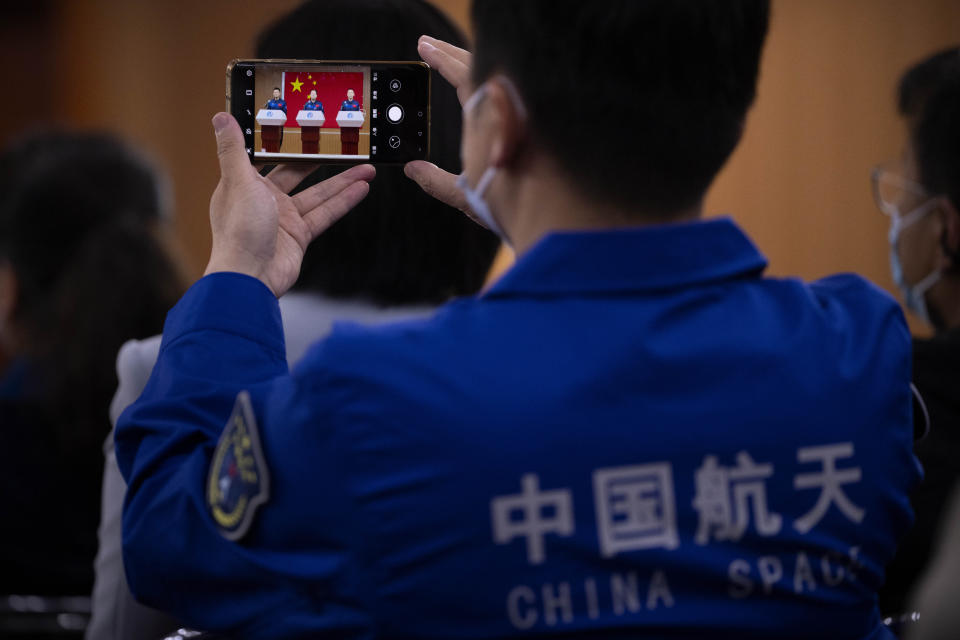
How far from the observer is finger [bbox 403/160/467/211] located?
0.97 meters

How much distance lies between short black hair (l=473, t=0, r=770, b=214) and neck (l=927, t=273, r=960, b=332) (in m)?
0.88

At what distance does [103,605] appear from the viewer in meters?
1.13

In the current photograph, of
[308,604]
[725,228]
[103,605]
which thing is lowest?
[103,605]

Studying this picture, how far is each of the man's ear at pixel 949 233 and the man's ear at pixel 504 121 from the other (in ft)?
3.15

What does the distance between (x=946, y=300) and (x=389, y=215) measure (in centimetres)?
81

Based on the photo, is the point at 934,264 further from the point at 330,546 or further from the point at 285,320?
the point at 330,546

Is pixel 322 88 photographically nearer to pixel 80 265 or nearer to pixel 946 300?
pixel 80 265

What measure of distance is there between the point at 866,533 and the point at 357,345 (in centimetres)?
35

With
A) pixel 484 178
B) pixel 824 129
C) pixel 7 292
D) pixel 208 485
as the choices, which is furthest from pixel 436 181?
pixel 824 129

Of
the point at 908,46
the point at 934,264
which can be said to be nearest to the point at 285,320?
the point at 934,264

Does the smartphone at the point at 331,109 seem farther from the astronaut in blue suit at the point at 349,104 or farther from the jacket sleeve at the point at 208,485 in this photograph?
the jacket sleeve at the point at 208,485


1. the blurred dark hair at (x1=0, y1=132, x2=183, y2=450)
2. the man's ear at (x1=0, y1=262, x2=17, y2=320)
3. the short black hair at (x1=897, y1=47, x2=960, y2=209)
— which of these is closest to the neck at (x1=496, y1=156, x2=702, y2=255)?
the short black hair at (x1=897, y1=47, x2=960, y2=209)

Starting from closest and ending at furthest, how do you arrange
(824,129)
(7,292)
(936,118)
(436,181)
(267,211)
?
1. (267,211)
2. (436,181)
3. (936,118)
4. (7,292)
5. (824,129)

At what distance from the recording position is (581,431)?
63 centimetres
